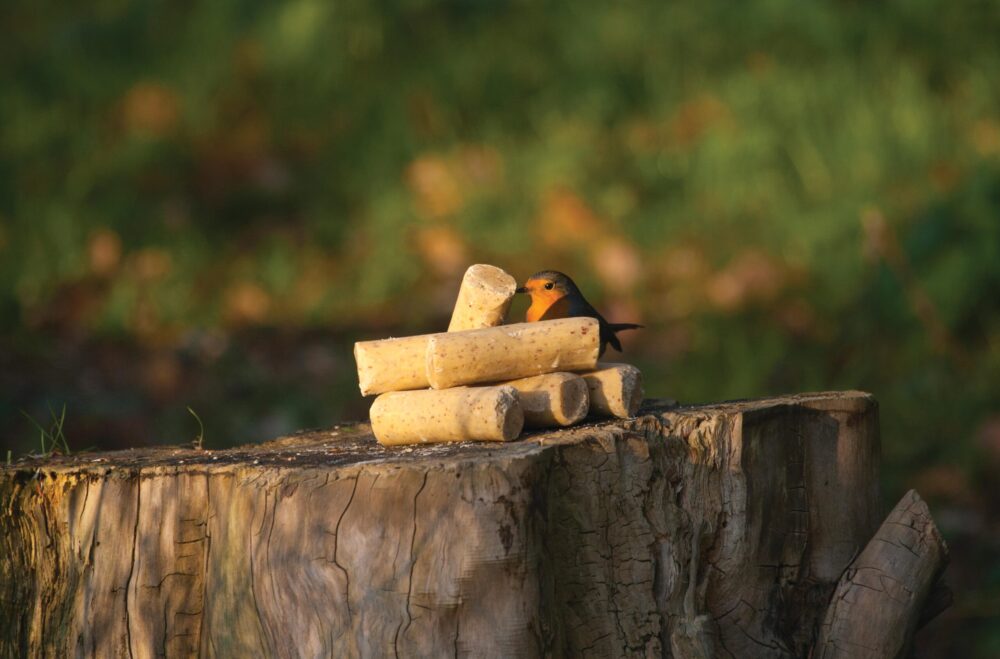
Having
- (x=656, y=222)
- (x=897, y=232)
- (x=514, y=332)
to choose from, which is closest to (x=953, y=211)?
(x=897, y=232)

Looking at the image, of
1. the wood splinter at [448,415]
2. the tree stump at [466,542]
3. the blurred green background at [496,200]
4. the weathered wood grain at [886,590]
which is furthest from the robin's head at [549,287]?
the blurred green background at [496,200]

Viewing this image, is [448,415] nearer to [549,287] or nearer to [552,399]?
[552,399]

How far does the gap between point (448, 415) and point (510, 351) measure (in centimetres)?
22

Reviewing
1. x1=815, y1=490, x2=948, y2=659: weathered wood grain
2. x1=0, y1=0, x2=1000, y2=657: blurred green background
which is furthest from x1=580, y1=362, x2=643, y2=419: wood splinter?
x1=0, y1=0, x2=1000, y2=657: blurred green background

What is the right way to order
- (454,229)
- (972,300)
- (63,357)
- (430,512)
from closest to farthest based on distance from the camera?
(430,512)
(972,300)
(63,357)
(454,229)

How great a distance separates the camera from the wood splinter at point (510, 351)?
8.43ft

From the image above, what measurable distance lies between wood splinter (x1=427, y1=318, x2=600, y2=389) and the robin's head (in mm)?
593

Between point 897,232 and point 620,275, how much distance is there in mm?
1422

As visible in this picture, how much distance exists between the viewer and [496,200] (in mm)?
6980

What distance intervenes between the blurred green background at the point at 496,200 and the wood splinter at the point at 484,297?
8.41 feet

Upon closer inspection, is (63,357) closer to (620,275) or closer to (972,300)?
(620,275)

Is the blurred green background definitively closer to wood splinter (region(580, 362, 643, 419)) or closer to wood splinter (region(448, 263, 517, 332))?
wood splinter (region(580, 362, 643, 419))

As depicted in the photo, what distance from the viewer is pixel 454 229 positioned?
689cm

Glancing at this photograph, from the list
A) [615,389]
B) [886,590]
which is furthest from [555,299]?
[886,590]
